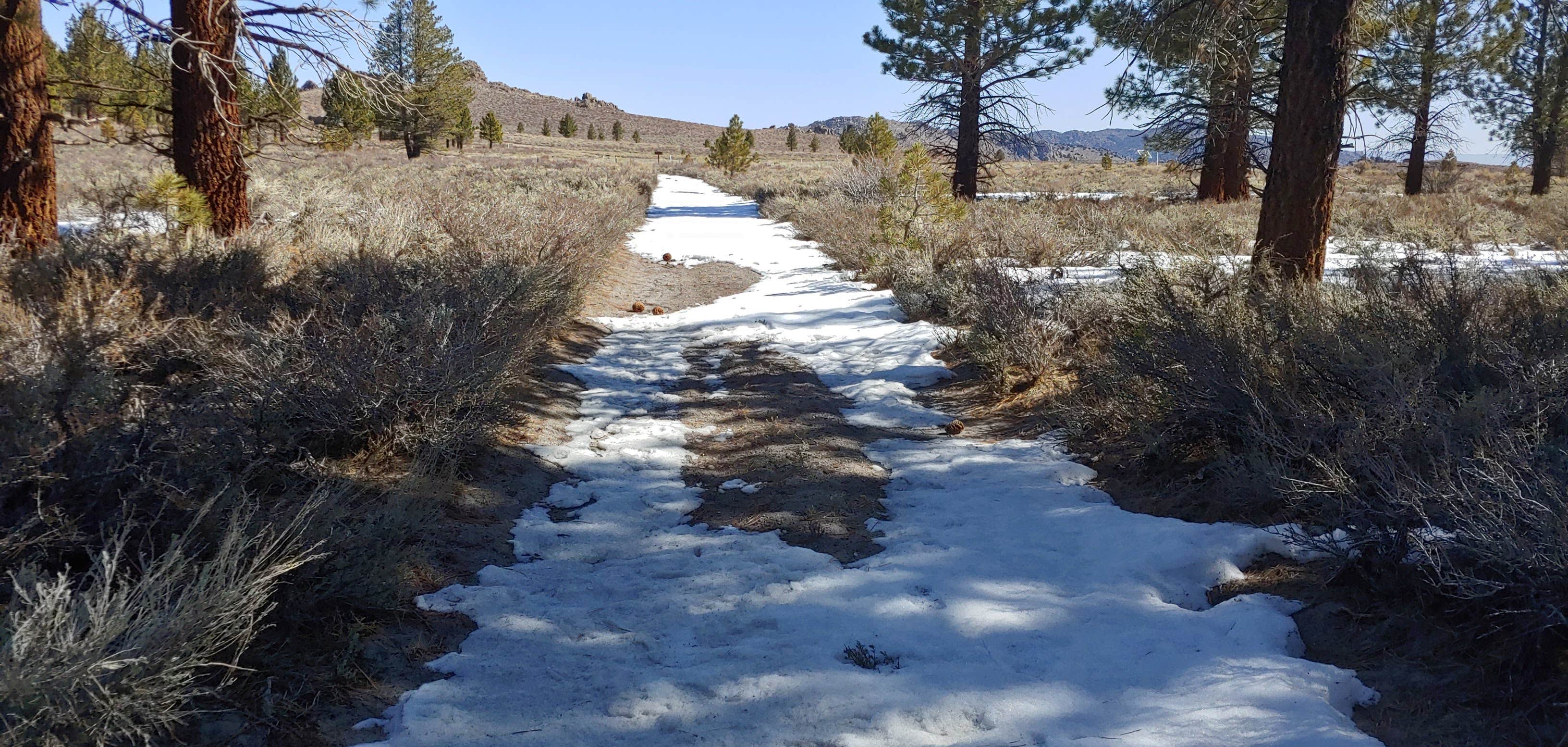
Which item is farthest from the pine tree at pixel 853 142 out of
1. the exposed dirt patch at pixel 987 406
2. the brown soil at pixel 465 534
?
the brown soil at pixel 465 534

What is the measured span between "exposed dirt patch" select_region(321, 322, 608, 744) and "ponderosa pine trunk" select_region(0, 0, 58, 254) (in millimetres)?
3643

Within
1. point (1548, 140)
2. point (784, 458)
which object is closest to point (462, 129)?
point (1548, 140)

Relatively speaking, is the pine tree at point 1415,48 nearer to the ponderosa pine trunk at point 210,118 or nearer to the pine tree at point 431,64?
the ponderosa pine trunk at point 210,118

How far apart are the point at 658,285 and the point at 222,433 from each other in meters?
9.38

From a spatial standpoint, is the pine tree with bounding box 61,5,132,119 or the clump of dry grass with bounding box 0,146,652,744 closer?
the clump of dry grass with bounding box 0,146,652,744

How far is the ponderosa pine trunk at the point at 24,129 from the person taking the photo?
19.7 feet

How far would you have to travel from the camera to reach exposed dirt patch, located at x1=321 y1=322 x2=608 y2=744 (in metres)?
2.82

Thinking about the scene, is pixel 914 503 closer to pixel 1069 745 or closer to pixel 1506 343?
pixel 1069 745

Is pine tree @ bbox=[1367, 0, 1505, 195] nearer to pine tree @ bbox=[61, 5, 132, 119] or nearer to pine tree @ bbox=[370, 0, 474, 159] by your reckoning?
pine tree @ bbox=[61, 5, 132, 119]

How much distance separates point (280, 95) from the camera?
6.67 meters

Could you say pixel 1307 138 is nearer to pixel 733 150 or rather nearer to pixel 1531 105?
pixel 1531 105

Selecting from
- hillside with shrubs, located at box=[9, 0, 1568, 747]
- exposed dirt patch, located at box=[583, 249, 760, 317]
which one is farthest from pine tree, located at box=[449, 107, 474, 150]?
hillside with shrubs, located at box=[9, 0, 1568, 747]

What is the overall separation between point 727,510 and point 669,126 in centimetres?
13217

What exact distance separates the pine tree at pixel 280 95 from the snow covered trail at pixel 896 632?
389 centimetres
